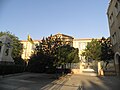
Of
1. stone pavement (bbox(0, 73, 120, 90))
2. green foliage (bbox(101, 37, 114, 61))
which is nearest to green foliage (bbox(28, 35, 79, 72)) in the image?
stone pavement (bbox(0, 73, 120, 90))

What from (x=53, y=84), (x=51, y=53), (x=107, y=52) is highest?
(x=107, y=52)

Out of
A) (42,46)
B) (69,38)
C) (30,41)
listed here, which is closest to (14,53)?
(30,41)

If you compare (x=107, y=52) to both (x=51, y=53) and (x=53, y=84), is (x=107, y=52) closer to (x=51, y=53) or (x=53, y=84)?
(x=51, y=53)

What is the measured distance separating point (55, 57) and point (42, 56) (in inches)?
73.4

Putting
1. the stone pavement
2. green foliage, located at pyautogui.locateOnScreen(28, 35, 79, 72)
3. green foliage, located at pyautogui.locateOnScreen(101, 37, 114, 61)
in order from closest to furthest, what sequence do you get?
Answer: the stone pavement
green foliage, located at pyautogui.locateOnScreen(28, 35, 79, 72)
green foliage, located at pyautogui.locateOnScreen(101, 37, 114, 61)

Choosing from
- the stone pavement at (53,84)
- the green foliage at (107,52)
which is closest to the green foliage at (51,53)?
the stone pavement at (53,84)

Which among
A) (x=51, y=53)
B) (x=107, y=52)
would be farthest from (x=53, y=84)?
(x=107, y=52)

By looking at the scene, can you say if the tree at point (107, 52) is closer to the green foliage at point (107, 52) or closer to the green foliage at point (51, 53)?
the green foliage at point (107, 52)

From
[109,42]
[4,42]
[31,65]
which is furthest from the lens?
[31,65]

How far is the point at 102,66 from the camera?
Result: 2958 cm

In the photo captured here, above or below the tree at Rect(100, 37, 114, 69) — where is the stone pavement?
below

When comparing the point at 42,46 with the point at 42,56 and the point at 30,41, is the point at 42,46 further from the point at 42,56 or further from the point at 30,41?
the point at 30,41

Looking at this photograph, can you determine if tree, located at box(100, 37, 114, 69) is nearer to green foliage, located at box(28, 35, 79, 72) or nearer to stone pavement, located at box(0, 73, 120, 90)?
green foliage, located at box(28, 35, 79, 72)

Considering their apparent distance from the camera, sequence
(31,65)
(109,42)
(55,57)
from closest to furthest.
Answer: (55,57) → (109,42) → (31,65)
